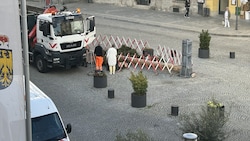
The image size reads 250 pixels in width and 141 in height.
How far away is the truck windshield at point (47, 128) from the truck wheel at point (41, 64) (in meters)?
10.6

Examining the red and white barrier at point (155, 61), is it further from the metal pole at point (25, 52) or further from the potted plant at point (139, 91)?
the metal pole at point (25, 52)

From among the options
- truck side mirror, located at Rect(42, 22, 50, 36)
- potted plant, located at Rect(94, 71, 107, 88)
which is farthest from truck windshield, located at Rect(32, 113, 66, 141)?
truck side mirror, located at Rect(42, 22, 50, 36)

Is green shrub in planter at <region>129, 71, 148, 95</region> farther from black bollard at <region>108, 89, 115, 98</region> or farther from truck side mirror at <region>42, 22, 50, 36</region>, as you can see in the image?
truck side mirror at <region>42, 22, 50, 36</region>

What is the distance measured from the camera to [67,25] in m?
21.9

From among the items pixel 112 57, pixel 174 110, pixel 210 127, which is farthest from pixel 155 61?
pixel 210 127

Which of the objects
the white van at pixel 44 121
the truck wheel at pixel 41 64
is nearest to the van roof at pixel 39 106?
the white van at pixel 44 121

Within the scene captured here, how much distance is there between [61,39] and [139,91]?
574 centimetres

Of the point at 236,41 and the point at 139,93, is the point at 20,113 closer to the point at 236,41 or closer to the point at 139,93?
the point at 139,93

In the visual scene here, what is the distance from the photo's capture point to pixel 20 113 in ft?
27.5

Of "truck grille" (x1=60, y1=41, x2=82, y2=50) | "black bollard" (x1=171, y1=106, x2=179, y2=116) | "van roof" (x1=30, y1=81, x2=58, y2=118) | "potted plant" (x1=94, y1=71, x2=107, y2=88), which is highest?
"truck grille" (x1=60, y1=41, x2=82, y2=50)

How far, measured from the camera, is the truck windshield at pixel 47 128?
38.4 feet

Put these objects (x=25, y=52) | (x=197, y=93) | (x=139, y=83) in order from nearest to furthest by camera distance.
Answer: (x=25, y=52) < (x=139, y=83) < (x=197, y=93)

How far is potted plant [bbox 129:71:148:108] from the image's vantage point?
17141 mm

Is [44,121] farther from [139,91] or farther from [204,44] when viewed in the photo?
[204,44]
